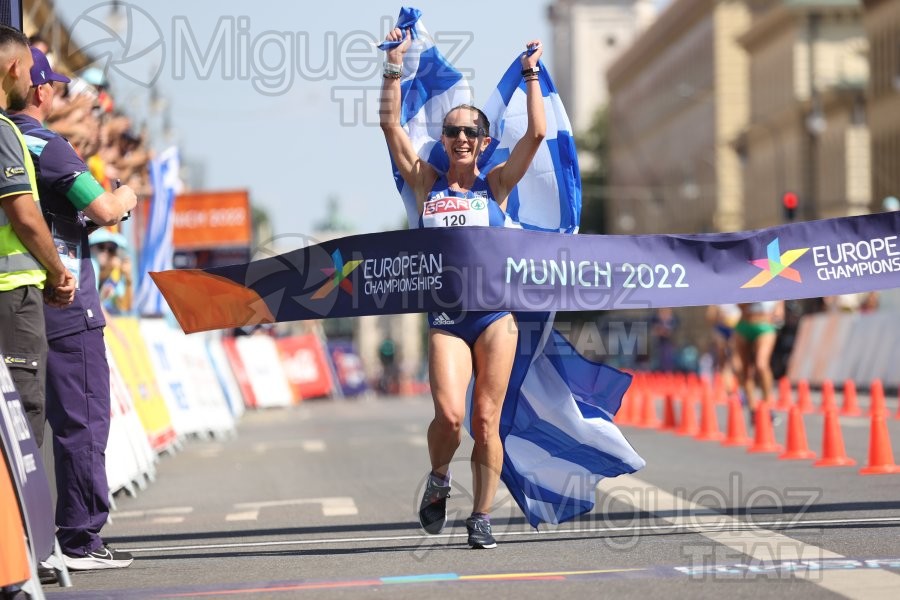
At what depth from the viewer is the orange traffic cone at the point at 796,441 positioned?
50.8ft

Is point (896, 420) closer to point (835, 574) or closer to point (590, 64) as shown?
point (835, 574)

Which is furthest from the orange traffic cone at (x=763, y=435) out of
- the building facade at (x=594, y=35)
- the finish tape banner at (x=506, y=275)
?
the building facade at (x=594, y=35)

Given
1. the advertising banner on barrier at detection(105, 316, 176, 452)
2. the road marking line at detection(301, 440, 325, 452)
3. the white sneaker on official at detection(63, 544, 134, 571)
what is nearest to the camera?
the white sneaker on official at detection(63, 544, 134, 571)

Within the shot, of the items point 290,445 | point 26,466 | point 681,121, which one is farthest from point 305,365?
point 681,121

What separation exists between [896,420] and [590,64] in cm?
→ 14778

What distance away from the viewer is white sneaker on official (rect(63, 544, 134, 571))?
855 centimetres

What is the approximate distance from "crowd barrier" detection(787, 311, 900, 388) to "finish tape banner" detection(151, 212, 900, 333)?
20779mm

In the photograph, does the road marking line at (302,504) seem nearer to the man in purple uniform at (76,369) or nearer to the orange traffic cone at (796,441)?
the man in purple uniform at (76,369)

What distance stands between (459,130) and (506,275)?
0.71 metres

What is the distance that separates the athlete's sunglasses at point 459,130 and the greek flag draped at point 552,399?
1.21 feet

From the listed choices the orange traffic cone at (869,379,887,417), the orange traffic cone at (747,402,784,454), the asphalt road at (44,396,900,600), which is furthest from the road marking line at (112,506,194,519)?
the orange traffic cone at (747,402,784,454)

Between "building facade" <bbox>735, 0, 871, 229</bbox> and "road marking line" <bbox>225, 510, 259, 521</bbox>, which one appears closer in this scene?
"road marking line" <bbox>225, 510, 259, 521</bbox>

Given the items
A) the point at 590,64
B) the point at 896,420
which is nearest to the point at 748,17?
the point at 590,64

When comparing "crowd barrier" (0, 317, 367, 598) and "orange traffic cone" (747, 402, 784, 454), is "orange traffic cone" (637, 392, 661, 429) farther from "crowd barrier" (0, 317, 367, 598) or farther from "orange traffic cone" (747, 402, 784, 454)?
"orange traffic cone" (747, 402, 784, 454)
